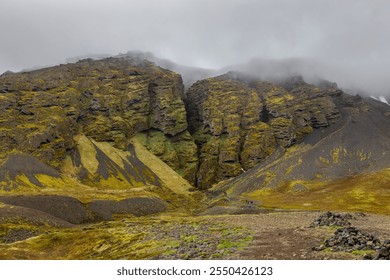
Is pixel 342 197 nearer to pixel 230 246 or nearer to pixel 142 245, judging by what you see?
pixel 142 245

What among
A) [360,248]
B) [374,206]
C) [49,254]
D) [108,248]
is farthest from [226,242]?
[374,206]

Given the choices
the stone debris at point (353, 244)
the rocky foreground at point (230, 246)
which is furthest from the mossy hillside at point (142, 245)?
the stone debris at point (353, 244)

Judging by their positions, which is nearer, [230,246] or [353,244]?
[353,244]

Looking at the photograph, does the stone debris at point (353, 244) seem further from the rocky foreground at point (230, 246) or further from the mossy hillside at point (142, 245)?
the mossy hillside at point (142, 245)

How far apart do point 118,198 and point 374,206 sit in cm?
10924

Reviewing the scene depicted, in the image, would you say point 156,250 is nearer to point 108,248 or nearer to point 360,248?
point 108,248

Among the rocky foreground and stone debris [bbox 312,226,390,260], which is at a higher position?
stone debris [bbox 312,226,390,260]

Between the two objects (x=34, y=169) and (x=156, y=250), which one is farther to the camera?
(x=34, y=169)

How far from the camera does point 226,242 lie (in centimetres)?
4534

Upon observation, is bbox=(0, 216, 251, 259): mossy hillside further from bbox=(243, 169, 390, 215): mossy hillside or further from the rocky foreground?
bbox=(243, 169, 390, 215): mossy hillside

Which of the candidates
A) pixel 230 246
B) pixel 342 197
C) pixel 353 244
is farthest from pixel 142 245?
pixel 342 197

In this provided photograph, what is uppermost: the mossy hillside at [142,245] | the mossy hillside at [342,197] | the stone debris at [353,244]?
the stone debris at [353,244]

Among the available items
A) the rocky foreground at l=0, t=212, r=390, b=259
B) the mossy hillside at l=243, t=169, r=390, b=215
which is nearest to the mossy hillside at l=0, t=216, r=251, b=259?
the rocky foreground at l=0, t=212, r=390, b=259

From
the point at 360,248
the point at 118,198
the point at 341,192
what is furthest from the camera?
the point at 341,192
